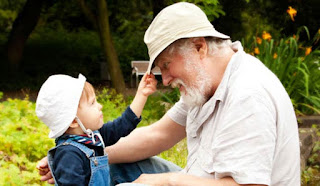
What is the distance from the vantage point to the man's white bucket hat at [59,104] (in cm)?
266

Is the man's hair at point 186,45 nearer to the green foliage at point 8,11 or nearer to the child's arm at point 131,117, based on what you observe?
the child's arm at point 131,117

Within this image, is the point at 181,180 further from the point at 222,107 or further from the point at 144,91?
the point at 144,91

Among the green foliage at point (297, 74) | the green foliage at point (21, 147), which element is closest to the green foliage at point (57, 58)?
the green foliage at point (297, 74)

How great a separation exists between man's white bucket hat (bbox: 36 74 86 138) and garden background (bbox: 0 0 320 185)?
106cm

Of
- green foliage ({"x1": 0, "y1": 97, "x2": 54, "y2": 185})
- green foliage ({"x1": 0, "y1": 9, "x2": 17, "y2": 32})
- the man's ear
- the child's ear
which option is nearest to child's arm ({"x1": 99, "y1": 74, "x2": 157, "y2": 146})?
the child's ear

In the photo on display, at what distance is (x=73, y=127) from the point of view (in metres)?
2.72

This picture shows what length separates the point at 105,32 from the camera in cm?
959

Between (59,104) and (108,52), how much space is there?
23.4 feet

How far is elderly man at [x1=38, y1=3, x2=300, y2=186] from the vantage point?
2285 mm

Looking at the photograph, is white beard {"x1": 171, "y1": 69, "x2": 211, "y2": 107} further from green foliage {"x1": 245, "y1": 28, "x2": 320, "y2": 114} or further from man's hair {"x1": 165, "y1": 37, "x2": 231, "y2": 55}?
green foliage {"x1": 245, "y1": 28, "x2": 320, "y2": 114}

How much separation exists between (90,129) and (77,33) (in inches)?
677

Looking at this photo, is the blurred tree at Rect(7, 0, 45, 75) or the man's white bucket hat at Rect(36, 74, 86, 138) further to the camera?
the blurred tree at Rect(7, 0, 45, 75)

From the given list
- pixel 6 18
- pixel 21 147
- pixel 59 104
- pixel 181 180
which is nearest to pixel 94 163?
pixel 59 104

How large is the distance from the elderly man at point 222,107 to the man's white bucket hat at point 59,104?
0.45 m
